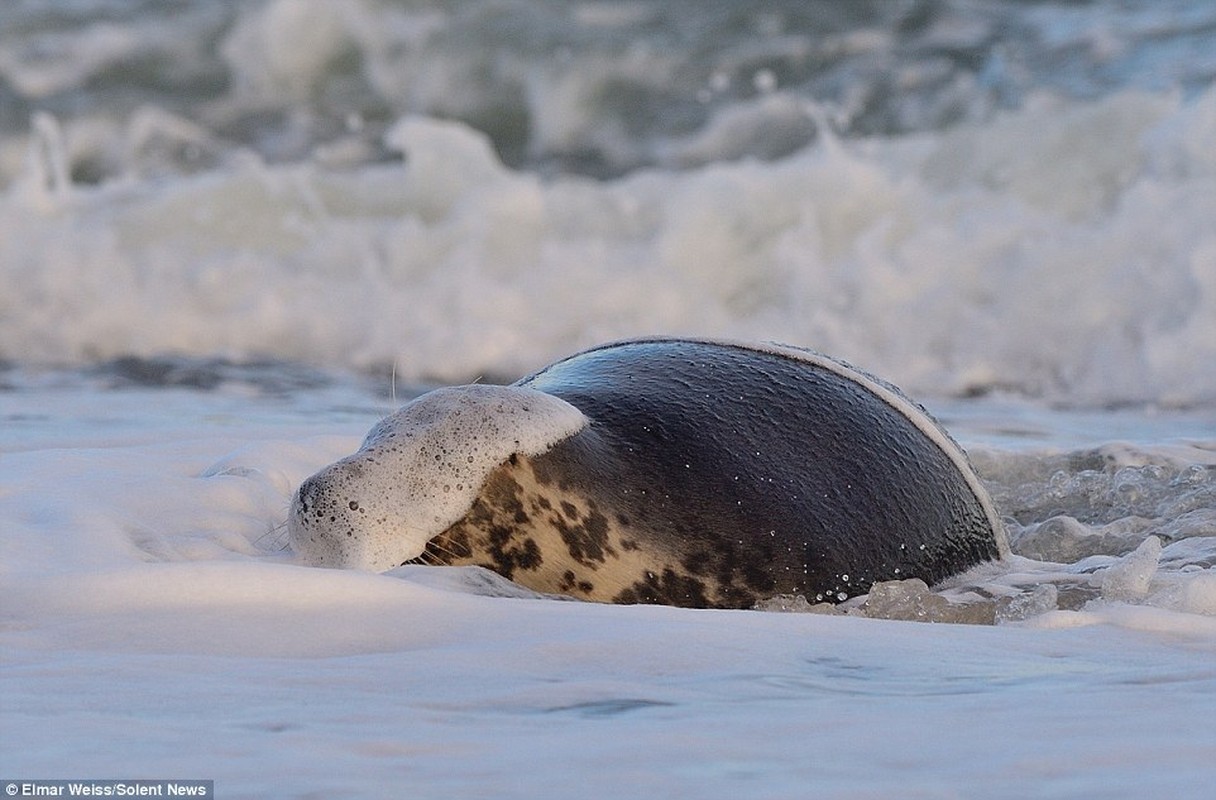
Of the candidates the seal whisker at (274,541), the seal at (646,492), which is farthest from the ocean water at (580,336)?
the seal at (646,492)

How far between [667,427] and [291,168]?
7533 millimetres

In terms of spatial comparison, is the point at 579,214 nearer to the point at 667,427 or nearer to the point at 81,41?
the point at 81,41

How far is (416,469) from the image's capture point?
118 inches

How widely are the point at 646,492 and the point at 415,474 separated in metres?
0.40

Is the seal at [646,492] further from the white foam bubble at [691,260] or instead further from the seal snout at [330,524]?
the white foam bubble at [691,260]

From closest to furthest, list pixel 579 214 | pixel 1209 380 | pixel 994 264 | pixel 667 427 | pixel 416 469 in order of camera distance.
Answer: pixel 416 469, pixel 667 427, pixel 1209 380, pixel 994 264, pixel 579 214

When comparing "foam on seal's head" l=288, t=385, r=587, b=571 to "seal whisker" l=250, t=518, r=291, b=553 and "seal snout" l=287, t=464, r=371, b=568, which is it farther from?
"seal whisker" l=250, t=518, r=291, b=553

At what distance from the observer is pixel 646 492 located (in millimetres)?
3119

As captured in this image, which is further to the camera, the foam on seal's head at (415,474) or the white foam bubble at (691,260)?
the white foam bubble at (691,260)

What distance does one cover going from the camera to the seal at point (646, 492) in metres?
2.98

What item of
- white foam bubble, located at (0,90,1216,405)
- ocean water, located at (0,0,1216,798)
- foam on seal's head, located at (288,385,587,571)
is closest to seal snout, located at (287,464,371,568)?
foam on seal's head, located at (288,385,587,571)

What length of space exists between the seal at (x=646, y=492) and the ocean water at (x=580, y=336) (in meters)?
0.11

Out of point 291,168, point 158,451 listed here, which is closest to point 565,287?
point 291,168

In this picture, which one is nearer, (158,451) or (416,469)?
(416,469)
